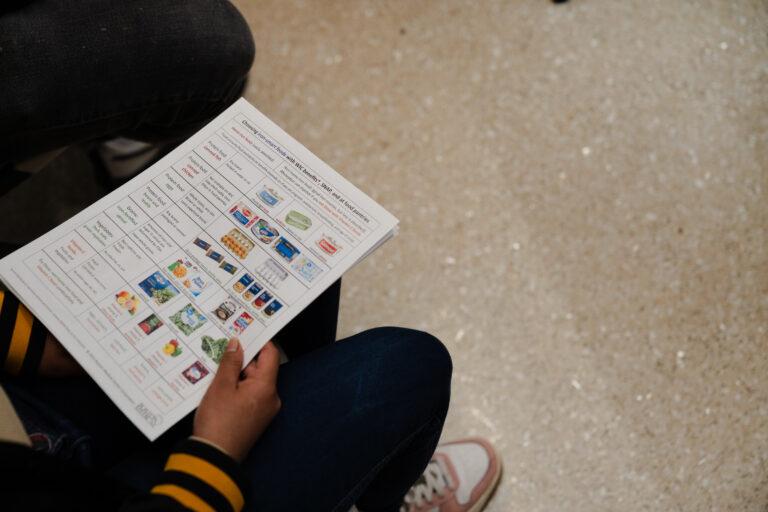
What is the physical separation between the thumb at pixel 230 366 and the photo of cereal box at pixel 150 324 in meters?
0.07

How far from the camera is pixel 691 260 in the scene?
3.14ft

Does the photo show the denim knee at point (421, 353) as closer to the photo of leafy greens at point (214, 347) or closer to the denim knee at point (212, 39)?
the photo of leafy greens at point (214, 347)

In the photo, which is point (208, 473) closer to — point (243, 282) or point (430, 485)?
point (243, 282)

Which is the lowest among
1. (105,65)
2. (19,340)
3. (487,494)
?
(487,494)

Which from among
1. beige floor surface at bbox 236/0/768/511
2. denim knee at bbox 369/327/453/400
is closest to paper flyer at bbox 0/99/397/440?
denim knee at bbox 369/327/453/400

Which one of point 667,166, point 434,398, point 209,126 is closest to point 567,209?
point 667,166

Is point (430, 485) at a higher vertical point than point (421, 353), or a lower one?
lower

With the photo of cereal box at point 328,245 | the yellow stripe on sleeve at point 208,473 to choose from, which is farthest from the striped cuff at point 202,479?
the photo of cereal box at point 328,245

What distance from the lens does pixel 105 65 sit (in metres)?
0.62

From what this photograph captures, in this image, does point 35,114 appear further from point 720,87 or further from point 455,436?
point 720,87

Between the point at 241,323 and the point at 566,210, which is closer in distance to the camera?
the point at 241,323

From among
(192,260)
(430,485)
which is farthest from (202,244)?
(430,485)

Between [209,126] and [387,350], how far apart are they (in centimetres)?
31

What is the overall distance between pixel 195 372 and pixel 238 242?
0.44 ft
